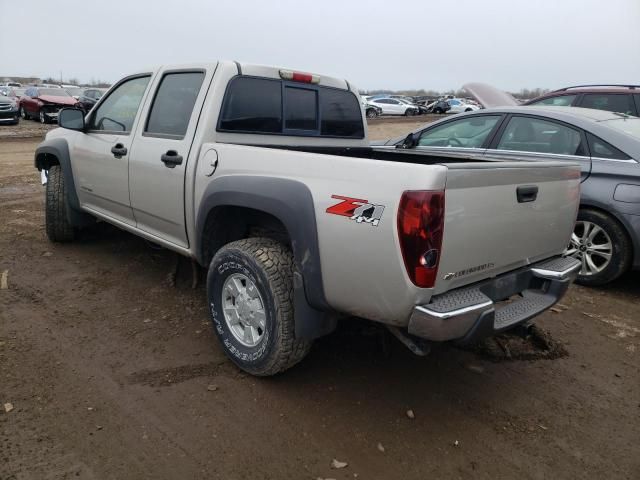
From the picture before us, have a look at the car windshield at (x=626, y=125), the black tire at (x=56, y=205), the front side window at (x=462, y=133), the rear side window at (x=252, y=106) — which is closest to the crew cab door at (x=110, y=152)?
the black tire at (x=56, y=205)

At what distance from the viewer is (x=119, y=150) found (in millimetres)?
4098

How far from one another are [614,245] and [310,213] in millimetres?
3266

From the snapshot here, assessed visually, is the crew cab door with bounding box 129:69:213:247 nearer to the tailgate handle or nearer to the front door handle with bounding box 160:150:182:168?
the front door handle with bounding box 160:150:182:168

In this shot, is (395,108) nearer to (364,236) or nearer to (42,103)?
(42,103)

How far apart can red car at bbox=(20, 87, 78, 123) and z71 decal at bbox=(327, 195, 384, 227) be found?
22328mm

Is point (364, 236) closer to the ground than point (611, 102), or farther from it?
closer to the ground

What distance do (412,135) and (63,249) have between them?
13.2 feet

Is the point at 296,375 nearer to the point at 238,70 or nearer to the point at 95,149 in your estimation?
the point at 238,70

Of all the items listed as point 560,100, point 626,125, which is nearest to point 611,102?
point 560,100

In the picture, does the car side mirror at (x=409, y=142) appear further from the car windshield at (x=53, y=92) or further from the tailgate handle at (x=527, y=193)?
the car windshield at (x=53, y=92)

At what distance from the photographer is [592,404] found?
117 inches

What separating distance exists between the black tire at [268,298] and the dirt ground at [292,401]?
17 cm

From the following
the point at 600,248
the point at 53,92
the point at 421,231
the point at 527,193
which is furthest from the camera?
the point at 53,92

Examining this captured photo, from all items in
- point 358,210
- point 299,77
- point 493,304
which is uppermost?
point 299,77
